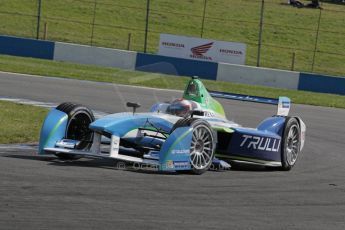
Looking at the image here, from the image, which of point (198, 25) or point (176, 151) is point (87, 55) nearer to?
point (198, 25)

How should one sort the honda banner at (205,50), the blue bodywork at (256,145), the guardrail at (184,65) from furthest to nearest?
the honda banner at (205,50)
the guardrail at (184,65)
the blue bodywork at (256,145)

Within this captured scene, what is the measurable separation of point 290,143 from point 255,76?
17.8 metres

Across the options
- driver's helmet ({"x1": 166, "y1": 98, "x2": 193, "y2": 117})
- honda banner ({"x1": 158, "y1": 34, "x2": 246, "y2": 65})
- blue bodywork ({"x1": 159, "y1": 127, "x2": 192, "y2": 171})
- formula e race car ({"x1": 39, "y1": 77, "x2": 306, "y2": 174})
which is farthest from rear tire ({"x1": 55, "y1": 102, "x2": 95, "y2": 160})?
honda banner ({"x1": 158, "y1": 34, "x2": 246, "y2": 65})

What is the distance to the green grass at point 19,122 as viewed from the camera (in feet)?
42.8

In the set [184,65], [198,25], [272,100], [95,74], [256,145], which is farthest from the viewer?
[198,25]

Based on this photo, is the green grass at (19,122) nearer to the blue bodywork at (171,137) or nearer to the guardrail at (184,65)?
the blue bodywork at (171,137)

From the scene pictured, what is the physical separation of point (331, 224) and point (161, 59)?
71.1 feet

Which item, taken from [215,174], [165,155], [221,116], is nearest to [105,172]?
[165,155]

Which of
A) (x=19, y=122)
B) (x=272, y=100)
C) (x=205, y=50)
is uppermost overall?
(x=272, y=100)

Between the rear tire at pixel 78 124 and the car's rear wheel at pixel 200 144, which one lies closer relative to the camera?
the car's rear wheel at pixel 200 144

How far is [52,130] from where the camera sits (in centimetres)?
1093

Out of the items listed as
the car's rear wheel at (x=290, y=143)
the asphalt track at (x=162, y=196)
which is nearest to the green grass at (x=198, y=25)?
the car's rear wheel at (x=290, y=143)

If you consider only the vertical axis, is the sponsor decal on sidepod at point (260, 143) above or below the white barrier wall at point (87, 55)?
above

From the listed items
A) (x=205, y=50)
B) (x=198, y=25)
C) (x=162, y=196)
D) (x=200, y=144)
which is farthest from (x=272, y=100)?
(x=198, y=25)
